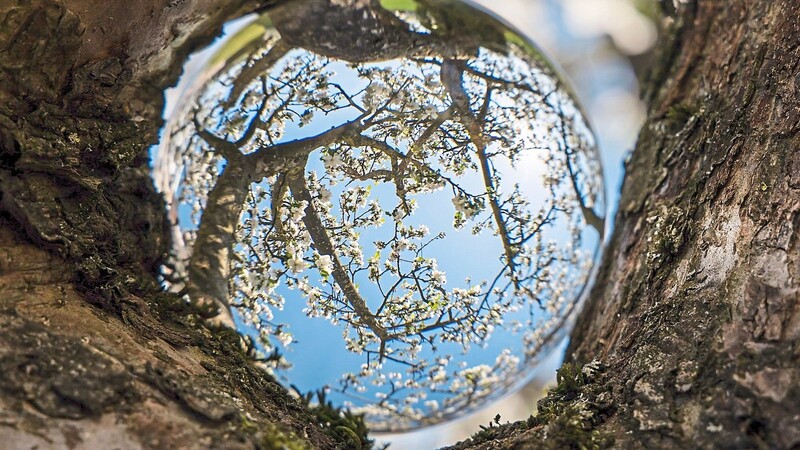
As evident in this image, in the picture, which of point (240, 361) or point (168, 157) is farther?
point (168, 157)

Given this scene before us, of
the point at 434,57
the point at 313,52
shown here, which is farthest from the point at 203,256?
the point at 434,57

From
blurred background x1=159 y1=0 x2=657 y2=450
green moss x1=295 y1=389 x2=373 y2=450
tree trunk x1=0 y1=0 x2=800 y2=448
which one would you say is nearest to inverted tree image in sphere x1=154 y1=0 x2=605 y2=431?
green moss x1=295 y1=389 x2=373 y2=450

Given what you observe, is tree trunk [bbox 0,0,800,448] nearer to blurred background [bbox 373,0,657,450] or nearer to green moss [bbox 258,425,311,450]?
green moss [bbox 258,425,311,450]

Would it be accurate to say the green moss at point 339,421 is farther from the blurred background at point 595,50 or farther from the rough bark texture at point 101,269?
the blurred background at point 595,50

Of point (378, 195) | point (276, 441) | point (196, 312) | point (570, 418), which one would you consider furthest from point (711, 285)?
point (196, 312)

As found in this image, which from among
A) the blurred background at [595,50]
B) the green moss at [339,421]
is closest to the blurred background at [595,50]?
the blurred background at [595,50]

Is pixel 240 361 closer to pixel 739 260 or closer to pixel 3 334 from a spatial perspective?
pixel 3 334

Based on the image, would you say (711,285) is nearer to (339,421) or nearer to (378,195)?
(378,195)
